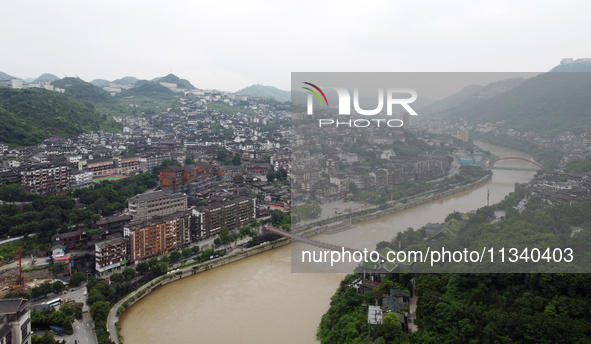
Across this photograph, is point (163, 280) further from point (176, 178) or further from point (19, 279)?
point (176, 178)

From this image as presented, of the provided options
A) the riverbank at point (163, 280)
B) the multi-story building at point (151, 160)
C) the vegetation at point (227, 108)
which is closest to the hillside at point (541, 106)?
the riverbank at point (163, 280)

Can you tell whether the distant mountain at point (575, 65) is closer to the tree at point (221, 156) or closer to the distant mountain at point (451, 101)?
the distant mountain at point (451, 101)

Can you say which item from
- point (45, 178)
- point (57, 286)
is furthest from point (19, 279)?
point (45, 178)

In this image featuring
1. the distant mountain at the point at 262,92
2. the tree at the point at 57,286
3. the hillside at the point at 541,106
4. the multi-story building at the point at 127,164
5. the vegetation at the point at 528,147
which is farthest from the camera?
the distant mountain at the point at 262,92

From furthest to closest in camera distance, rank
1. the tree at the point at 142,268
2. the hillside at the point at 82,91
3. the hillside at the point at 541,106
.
Result: the hillside at the point at 82,91, the hillside at the point at 541,106, the tree at the point at 142,268

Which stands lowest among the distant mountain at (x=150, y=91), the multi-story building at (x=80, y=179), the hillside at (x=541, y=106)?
the multi-story building at (x=80, y=179)

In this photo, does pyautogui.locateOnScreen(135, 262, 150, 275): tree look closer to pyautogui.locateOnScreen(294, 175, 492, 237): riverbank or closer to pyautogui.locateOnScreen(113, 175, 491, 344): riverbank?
pyautogui.locateOnScreen(113, 175, 491, 344): riverbank

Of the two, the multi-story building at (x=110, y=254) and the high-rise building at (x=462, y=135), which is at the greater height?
the high-rise building at (x=462, y=135)
